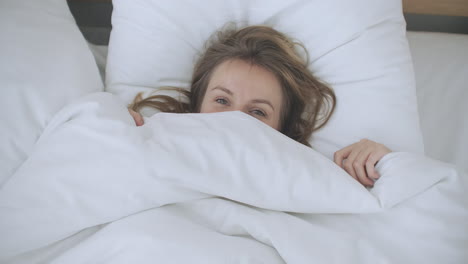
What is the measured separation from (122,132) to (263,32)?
558mm

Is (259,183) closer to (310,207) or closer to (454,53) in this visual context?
(310,207)

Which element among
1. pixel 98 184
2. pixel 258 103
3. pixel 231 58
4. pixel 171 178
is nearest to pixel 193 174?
pixel 171 178

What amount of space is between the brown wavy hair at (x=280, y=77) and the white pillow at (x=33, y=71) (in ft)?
0.59

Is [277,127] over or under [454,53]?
under

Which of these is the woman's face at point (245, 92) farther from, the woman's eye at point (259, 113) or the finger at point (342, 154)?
the finger at point (342, 154)

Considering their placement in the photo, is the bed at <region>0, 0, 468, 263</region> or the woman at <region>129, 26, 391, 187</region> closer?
the bed at <region>0, 0, 468, 263</region>

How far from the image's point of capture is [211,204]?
0.73 m

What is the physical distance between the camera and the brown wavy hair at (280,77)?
3.66 ft

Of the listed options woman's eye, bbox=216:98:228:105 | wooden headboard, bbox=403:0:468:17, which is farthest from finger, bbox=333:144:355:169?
wooden headboard, bbox=403:0:468:17

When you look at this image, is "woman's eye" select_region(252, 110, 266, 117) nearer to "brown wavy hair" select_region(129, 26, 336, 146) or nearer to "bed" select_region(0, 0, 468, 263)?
"brown wavy hair" select_region(129, 26, 336, 146)

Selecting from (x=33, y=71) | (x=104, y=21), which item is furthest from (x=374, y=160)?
(x=104, y=21)

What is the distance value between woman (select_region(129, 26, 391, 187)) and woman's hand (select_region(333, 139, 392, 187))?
159mm

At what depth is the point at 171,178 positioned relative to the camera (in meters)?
0.69

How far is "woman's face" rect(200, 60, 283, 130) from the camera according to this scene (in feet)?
3.42
